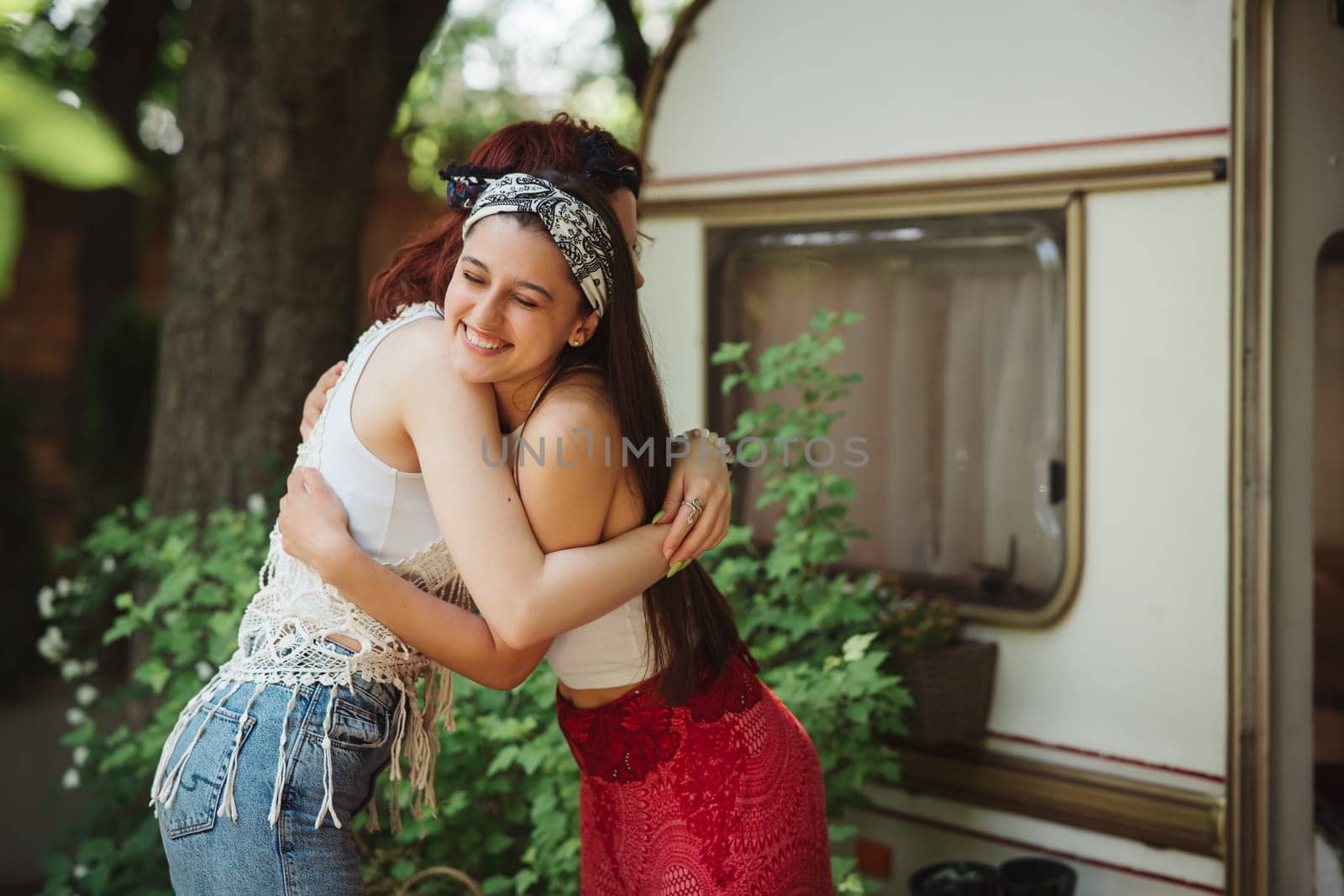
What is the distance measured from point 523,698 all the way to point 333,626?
1.60 m

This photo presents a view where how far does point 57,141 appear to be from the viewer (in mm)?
812

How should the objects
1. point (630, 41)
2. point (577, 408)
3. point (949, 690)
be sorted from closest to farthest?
point (577, 408), point (949, 690), point (630, 41)

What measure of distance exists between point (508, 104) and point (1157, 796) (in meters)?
12.1

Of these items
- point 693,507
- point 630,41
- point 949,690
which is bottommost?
point 949,690

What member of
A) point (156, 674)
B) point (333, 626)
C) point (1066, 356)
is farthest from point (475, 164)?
point (1066, 356)

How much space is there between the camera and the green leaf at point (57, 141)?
80cm

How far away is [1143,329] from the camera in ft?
11.1

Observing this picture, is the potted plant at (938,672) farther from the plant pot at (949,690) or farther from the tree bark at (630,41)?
the tree bark at (630,41)

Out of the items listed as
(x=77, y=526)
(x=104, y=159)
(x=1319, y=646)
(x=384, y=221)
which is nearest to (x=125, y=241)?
(x=77, y=526)

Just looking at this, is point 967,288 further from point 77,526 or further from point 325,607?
point 77,526

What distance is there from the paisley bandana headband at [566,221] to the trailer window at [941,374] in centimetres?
209

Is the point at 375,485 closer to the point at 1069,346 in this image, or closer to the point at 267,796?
the point at 267,796

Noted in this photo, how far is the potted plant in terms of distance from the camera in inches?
140

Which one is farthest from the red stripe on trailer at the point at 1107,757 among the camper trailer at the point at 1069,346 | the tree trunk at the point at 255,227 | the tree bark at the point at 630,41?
the tree bark at the point at 630,41
